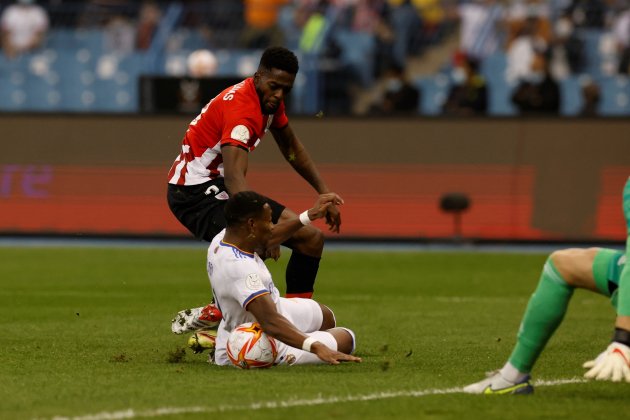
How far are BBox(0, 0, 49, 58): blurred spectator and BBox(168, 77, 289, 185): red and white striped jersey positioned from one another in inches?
644

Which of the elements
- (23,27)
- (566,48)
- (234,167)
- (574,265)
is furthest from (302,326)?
(23,27)

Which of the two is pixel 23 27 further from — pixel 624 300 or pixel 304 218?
pixel 624 300

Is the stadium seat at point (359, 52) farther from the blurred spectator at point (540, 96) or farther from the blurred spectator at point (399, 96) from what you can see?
the blurred spectator at point (540, 96)

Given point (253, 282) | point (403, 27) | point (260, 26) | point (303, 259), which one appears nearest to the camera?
point (253, 282)

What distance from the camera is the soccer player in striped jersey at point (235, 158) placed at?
930cm

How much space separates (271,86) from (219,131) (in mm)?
530

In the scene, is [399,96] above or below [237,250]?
below

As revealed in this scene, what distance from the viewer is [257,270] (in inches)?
330

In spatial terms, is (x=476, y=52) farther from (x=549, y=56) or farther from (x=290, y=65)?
(x=290, y=65)

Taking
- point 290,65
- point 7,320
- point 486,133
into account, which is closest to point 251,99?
point 290,65

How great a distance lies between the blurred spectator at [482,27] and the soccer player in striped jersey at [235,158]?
14805 millimetres

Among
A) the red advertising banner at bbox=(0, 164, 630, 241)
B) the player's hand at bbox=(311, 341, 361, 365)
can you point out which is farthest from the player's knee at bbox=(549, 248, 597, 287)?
the red advertising banner at bbox=(0, 164, 630, 241)

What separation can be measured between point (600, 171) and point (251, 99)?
11.5 m

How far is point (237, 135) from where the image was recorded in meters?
9.30
